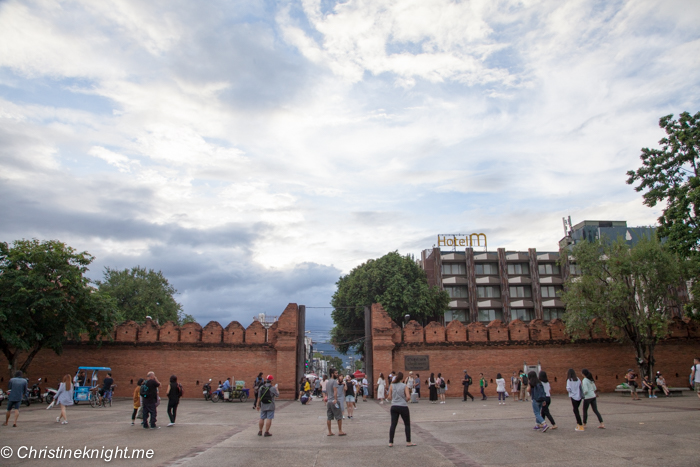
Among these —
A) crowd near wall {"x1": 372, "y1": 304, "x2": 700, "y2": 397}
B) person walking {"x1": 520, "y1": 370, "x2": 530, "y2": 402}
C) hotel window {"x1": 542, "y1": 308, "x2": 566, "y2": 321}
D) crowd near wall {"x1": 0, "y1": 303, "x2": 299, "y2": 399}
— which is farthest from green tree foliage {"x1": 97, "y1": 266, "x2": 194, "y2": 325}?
hotel window {"x1": 542, "y1": 308, "x2": 566, "y2": 321}

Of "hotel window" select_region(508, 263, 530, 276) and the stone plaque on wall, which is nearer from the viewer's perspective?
the stone plaque on wall

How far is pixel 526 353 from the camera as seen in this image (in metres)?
26.4

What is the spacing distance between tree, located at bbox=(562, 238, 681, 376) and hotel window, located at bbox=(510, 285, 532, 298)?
137 ft

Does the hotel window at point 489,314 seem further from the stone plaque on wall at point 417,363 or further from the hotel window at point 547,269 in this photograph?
the stone plaque on wall at point 417,363

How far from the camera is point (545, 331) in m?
26.7

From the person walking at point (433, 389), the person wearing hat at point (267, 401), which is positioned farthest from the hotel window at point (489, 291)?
the person wearing hat at point (267, 401)

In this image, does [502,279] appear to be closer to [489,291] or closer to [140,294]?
[489,291]

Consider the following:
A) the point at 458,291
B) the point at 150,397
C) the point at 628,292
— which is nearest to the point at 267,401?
the point at 150,397

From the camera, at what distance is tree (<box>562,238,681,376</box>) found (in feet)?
75.0

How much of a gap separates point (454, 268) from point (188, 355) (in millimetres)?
47987

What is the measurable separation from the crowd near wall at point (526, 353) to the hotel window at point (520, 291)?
40412 millimetres

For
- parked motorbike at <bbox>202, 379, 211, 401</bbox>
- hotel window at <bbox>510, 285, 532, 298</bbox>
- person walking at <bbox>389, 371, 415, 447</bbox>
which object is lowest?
parked motorbike at <bbox>202, 379, 211, 401</bbox>

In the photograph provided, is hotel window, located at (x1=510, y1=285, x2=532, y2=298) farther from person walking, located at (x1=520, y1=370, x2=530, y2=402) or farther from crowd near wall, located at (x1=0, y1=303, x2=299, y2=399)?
crowd near wall, located at (x1=0, y1=303, x2=299, y2=399)

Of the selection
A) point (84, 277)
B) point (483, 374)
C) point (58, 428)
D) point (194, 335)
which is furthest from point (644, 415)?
point (84, 277)
